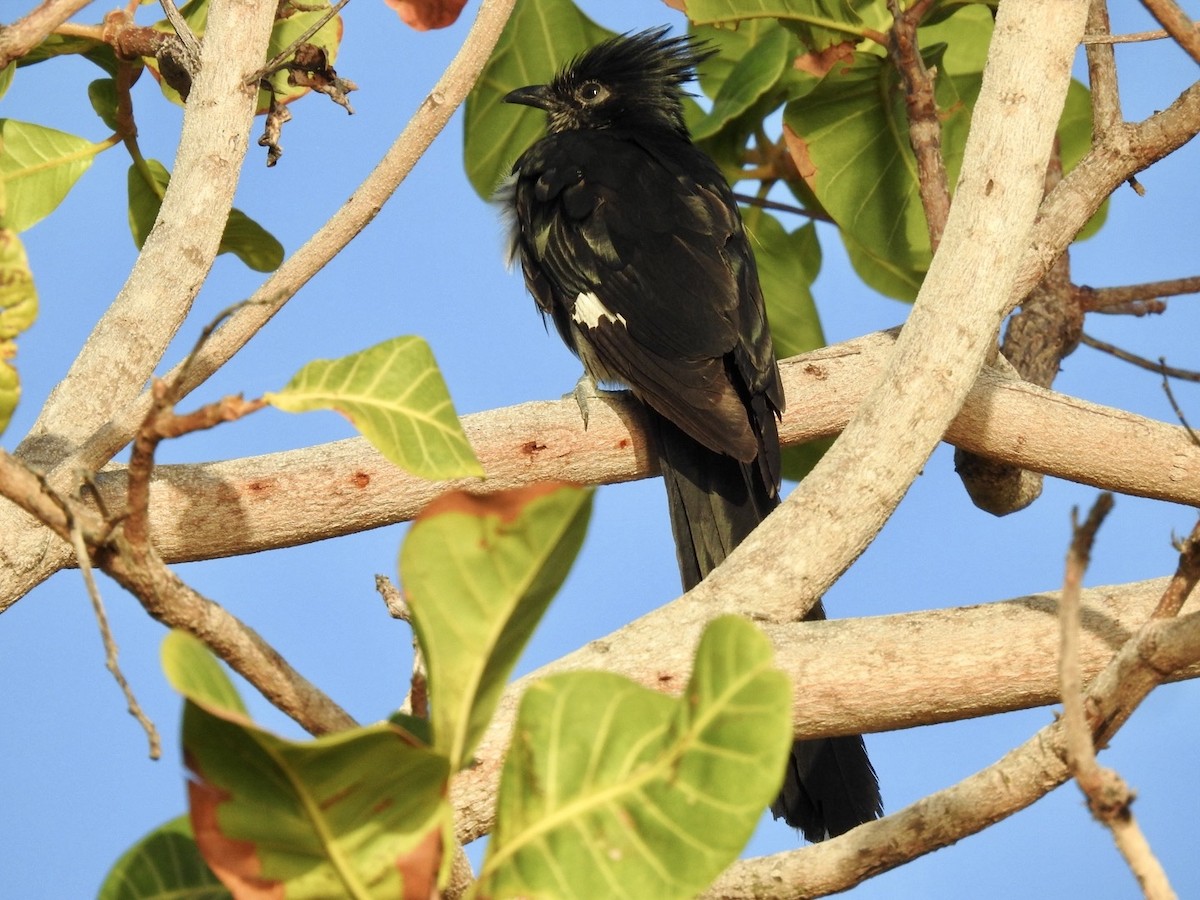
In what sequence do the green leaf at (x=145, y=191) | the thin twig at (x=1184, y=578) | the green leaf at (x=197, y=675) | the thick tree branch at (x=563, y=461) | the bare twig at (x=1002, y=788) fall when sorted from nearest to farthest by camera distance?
the green leaf at (x=197, y=675), the bare twig at (x=1002, y=788), the thin twig at (x=1184, y=578), the thick tree branch at (x=563, y=461), the green leaf at (x=145, y=191)

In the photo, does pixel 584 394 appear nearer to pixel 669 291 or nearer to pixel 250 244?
pixel 669 291

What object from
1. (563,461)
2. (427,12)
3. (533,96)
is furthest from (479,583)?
(533,96)

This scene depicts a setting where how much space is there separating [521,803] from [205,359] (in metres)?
1.50

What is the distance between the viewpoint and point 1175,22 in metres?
2.45

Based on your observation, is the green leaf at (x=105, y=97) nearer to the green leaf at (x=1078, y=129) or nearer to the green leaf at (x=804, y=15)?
the green leaf at (x=804, y=15)

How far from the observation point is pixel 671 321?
2.92 metres

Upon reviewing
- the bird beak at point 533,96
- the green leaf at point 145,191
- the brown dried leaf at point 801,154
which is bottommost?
the green leaf at point 145,191

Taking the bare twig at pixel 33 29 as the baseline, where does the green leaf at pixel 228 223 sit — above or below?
above

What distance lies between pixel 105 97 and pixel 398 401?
218 centimetres

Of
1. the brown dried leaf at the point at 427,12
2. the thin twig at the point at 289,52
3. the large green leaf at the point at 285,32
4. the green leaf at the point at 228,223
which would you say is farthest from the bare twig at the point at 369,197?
the green leaf at the point at 228,223

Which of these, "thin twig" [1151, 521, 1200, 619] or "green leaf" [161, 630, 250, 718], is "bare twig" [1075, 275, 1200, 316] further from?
"green leaf" [161, 630, 250, 718]

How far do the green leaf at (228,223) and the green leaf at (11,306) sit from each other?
6.17ft

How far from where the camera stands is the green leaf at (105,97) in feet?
9.45

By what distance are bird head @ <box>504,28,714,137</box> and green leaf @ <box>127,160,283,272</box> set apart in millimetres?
1250
